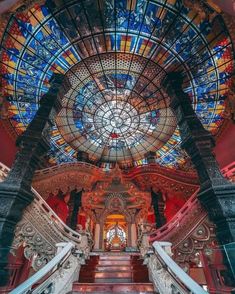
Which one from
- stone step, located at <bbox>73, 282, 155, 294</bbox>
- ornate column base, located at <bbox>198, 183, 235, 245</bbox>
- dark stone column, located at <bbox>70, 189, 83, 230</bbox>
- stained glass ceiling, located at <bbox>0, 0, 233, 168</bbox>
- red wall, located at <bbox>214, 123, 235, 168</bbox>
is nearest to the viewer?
stone step, located at <bbox>73, 282, 155, 294</bbox>

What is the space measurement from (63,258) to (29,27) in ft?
33.8

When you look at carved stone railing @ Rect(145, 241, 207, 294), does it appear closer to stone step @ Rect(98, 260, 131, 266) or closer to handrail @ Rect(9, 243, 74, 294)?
stone step @ Rect(98, 260, 131, 266)

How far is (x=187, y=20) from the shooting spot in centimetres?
848

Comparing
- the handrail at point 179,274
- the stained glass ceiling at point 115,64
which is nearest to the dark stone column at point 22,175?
the stained glass ceiling at point 115,64

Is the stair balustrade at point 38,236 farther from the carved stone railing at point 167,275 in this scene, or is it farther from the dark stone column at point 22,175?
the carved stone railing at point 167,275

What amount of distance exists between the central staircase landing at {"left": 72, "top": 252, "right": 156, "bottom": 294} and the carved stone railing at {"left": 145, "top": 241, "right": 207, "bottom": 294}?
342mm

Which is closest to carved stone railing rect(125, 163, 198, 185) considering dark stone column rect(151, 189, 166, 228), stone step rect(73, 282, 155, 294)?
dark stone column rect(151, 189, 166, 228)

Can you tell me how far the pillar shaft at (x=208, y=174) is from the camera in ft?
17.2

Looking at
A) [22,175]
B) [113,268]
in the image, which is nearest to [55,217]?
[22,175]

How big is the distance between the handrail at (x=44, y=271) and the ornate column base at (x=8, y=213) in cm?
203

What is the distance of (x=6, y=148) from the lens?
1012 cm

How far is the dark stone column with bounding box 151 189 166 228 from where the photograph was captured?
12220 mm

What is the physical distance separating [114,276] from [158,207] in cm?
918

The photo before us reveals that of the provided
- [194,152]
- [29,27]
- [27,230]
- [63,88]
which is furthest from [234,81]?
[27,230]
